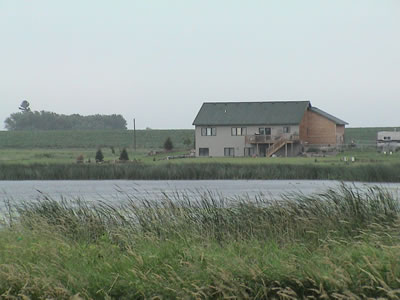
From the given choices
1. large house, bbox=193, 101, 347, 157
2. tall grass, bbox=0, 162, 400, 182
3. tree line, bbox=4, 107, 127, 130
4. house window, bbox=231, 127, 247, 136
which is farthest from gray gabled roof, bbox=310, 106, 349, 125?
tree line, bbox=4, 107, 127, 130

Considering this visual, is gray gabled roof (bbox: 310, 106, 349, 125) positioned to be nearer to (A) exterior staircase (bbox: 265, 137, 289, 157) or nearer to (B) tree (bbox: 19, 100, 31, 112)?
(A) exterior staircase (bbox: 265, 137, 289, 157)

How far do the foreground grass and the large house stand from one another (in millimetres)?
54892

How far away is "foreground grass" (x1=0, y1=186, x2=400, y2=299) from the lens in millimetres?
10391

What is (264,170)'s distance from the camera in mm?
44875

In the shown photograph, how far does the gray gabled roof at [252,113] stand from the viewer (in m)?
73.1

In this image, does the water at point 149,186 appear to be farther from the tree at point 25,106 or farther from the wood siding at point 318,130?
the tree at point 25,106

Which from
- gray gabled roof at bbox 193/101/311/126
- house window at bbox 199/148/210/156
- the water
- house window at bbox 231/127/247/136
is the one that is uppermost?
gray gabled roof at bbox 193/101/311/126

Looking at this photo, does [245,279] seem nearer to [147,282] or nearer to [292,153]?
[147,282]

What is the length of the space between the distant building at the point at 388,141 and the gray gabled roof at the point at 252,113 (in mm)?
8401

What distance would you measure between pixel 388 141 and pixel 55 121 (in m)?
109

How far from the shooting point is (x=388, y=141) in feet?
248

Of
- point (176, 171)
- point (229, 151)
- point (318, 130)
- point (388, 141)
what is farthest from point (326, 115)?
point (176, 171)

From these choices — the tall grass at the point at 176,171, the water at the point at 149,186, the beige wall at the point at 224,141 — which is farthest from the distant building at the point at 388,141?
the water at the point at 149,186

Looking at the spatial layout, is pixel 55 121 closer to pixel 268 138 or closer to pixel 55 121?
pixel 55 121
